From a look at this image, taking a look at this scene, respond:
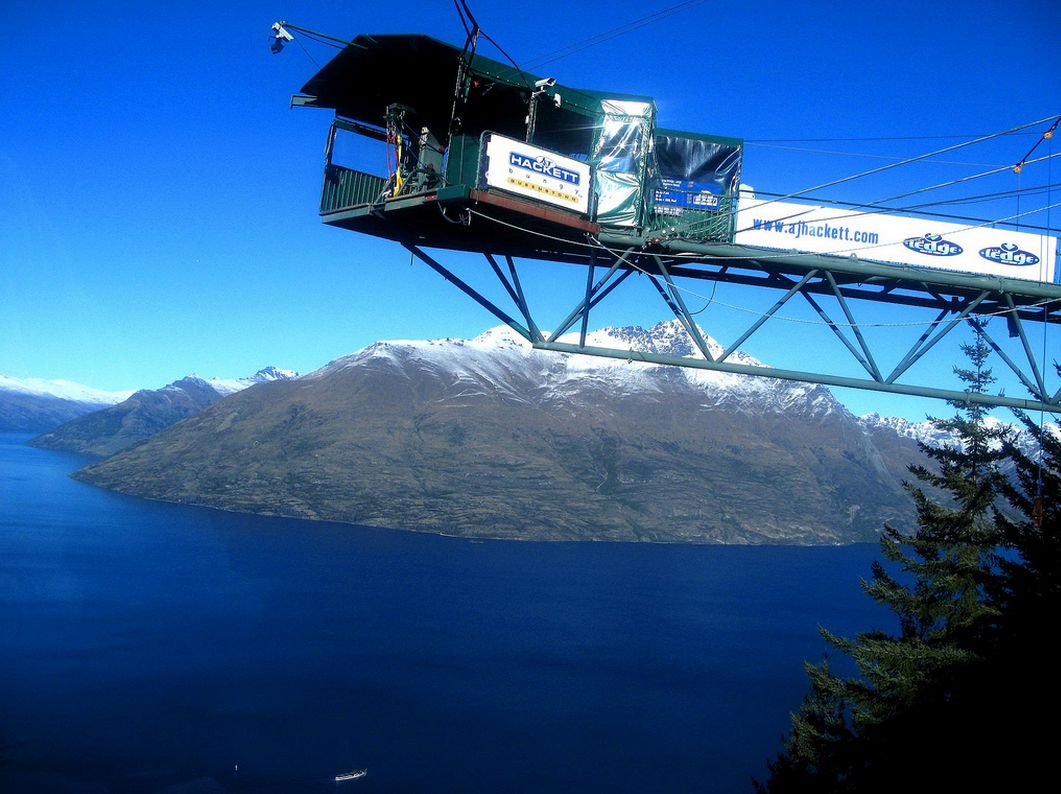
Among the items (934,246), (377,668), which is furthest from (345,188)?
(377,668)

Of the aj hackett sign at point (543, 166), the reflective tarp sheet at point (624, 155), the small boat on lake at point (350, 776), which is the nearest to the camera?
the aj hackett sign at point (543, 166)

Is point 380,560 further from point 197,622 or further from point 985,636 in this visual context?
point 985,636

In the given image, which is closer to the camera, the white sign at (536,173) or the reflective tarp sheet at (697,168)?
the white sign at (536,173)

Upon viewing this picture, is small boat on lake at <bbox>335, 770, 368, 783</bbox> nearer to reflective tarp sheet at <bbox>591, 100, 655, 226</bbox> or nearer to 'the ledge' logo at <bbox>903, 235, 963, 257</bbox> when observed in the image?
reflective tarp sheet at <bbox>591, 100, 655, 226</bbox>

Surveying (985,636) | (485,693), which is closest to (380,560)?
(485,693)

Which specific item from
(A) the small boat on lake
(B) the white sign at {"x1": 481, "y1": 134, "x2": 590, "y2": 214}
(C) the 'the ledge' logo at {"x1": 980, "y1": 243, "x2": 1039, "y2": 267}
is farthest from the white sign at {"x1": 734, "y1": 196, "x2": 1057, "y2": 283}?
(A) the small boat on lake

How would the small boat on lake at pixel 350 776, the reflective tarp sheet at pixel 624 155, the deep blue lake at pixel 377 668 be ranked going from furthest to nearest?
the deep blue lake at pixel 377 668 < the small boat on lake at pixel 350 776 < the reflective tarp sheet at pixel 624 155

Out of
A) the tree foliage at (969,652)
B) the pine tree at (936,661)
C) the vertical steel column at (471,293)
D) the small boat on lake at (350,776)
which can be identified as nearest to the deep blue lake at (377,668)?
the small boat on lake at (350,776)

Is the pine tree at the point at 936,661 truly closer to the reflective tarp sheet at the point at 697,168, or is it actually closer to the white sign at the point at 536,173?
the reflective tarp sheet at the point at 697,168
